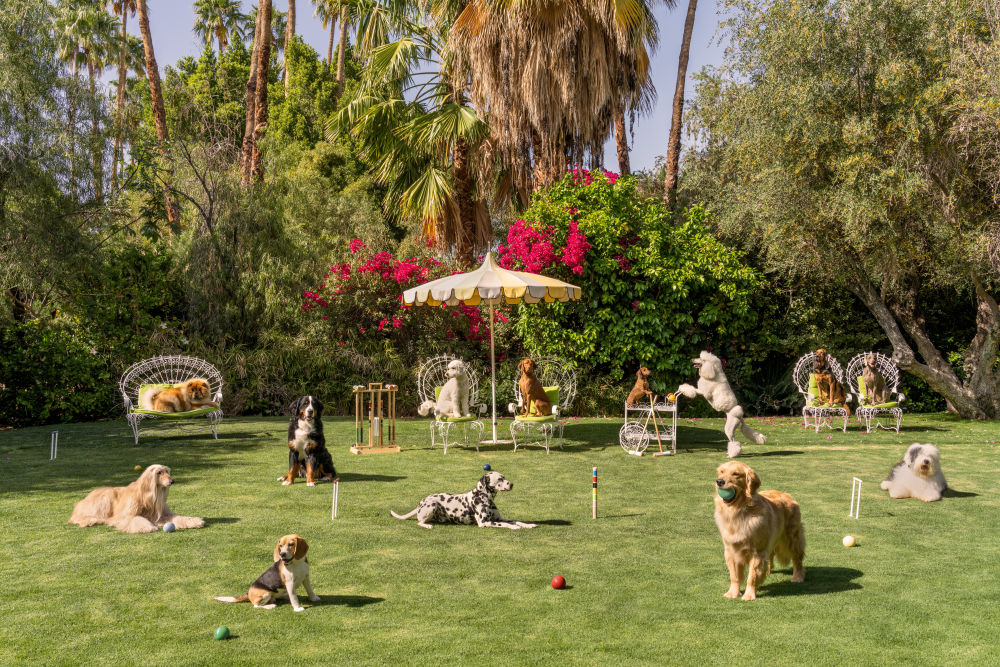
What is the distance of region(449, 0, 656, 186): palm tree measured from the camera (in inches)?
566

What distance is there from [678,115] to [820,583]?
54.0ft

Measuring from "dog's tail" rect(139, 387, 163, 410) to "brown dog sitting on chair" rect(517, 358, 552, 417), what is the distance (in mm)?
5214

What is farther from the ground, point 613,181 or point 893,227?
point 613,181

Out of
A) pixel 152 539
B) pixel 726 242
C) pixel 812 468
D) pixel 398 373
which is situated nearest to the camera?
pixel 152 539

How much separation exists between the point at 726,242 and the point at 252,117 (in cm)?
1192

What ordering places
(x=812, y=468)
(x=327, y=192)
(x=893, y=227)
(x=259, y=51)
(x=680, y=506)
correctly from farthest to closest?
(x=327, y=192)
(x=259, y=51)
(x=893, y=227)
(x=812, y=468)
(x=680, y=506)

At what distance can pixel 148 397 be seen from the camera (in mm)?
11031

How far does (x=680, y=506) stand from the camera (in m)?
7.10

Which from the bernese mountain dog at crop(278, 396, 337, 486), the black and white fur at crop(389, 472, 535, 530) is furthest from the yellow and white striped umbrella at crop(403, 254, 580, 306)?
the black and white fur at crop(389, 472, 535, 530)

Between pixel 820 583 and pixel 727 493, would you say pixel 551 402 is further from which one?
pixel 727 493

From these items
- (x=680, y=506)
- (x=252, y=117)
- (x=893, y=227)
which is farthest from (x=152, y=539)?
(x=252, y=117)

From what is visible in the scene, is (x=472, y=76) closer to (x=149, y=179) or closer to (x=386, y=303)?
(x=386, y=303)

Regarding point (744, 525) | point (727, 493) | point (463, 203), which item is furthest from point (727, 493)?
point (463, 203)

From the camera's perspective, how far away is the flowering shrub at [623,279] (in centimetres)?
1470
